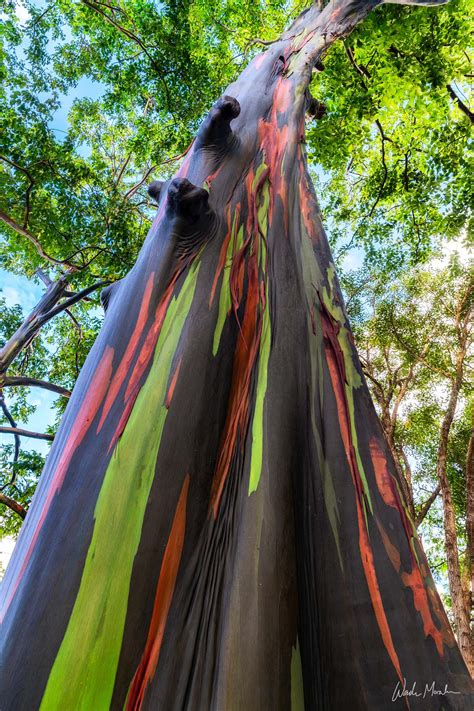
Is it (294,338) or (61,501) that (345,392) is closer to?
(294,338)

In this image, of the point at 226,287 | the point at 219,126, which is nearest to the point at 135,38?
the point at 219,126

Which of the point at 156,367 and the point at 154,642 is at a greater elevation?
the point at 156,367

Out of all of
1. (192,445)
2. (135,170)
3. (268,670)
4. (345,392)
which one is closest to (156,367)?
(192,445)

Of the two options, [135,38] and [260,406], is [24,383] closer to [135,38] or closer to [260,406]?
[135,38]

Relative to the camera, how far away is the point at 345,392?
941mm

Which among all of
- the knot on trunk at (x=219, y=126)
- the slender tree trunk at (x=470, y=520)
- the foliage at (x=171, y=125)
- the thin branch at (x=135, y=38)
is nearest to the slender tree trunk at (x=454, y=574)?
the slender tree trunk at (x=470, y=520)

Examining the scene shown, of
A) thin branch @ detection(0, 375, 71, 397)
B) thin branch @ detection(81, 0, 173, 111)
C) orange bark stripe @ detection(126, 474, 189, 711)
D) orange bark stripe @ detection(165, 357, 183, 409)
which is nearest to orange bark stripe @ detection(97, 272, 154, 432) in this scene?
orange bark stripe @ detection(165, 357, 183, 409)

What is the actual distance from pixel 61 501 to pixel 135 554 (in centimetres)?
16

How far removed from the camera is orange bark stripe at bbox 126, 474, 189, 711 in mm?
581

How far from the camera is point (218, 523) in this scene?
29.9 inches

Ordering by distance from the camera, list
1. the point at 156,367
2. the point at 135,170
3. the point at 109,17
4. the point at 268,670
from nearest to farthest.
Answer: the point at 268,670, the point at 156,367, the point at 109,17, the point at 135,170
